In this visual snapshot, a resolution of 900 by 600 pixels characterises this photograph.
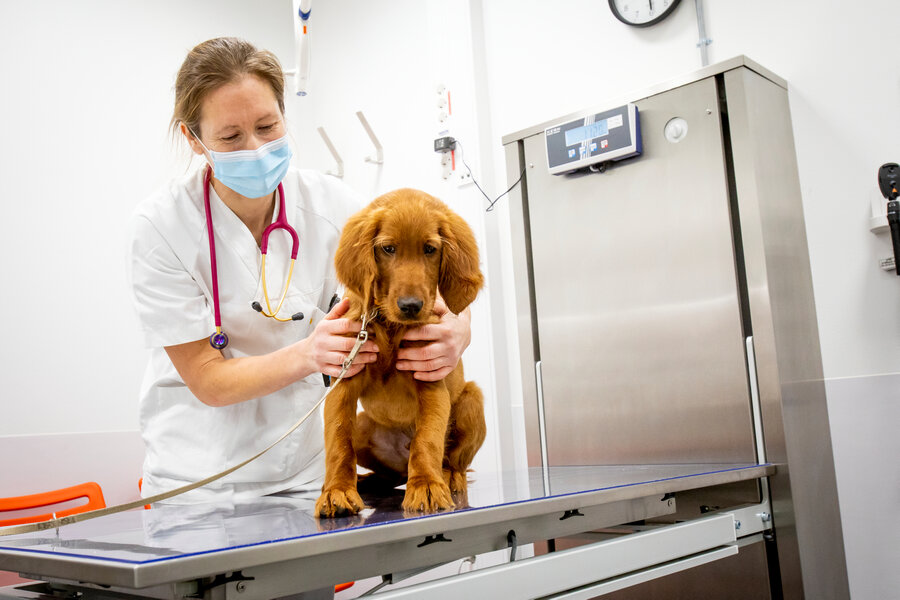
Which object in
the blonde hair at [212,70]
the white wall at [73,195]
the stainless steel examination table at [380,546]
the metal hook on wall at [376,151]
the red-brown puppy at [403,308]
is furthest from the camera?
the metal hook on wall at [376,151]

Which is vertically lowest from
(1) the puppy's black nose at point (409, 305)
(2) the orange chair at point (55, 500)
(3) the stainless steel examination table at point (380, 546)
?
(2) the orange chair at point (55, 500)

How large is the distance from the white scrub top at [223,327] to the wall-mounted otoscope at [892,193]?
1566mm

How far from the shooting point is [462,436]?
1.31 meters

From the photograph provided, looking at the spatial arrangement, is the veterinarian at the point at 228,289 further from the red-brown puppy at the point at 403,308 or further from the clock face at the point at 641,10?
the clock face at the point at 641,10

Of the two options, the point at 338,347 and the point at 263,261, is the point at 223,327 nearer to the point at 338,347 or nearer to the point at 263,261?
the point at 263,261

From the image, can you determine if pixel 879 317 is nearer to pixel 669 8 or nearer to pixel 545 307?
pixel 545 307

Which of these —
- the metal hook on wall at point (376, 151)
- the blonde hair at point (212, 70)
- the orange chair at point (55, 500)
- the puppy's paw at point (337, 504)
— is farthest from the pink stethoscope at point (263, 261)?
the metal hook on wall at point (376, 151)

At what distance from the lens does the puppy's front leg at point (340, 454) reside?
1.04 meters

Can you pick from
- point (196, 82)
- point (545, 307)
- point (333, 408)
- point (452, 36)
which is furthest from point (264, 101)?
point (452, 36)

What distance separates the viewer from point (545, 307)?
2.46 m

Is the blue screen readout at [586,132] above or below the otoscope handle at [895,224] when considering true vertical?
above

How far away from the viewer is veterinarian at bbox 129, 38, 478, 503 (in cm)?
151

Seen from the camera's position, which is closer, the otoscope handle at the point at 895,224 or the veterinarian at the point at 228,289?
the veterinarian at the point at 228,289

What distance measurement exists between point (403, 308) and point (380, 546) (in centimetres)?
36
